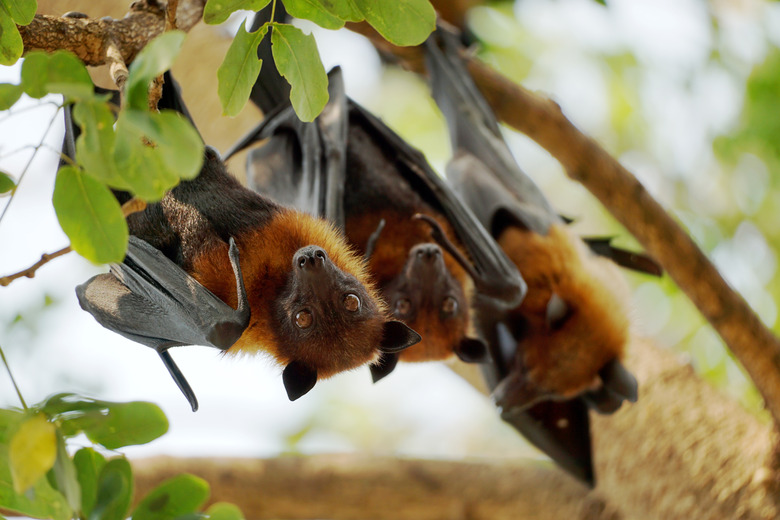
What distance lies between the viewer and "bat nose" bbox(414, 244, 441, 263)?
4.11 meters

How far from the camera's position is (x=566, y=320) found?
207 inches

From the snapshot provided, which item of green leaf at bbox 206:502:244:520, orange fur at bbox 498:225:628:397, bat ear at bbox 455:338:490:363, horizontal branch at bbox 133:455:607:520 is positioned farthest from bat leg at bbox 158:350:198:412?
orange fur at bbox 498:225:628:397

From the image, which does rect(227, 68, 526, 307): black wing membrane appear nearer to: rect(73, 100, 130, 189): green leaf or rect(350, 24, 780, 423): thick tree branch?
rect(350, 24, 780, 423): thick tree branch

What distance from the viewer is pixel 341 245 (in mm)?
3359

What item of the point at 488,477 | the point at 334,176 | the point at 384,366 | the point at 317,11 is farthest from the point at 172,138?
the point at 488,477

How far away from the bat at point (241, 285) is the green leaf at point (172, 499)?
0.57 metres

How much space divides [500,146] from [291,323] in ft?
9.57

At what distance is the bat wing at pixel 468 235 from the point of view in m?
4.18

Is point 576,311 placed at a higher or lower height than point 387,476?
higher

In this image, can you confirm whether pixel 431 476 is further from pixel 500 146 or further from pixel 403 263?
pixel 500 146

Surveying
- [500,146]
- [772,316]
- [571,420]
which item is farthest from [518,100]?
[772,316]

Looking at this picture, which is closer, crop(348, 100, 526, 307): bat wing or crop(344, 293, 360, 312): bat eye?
crop(344, 293, 360, 312): bat eye

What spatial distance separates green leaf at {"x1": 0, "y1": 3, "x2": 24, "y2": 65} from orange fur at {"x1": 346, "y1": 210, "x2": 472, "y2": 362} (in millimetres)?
2451

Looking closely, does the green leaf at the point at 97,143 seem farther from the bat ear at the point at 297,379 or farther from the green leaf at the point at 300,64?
the bat ear at the point at 297,379
